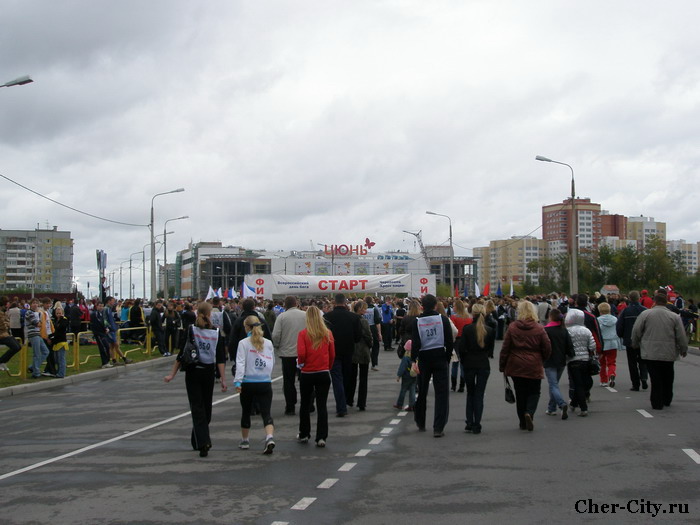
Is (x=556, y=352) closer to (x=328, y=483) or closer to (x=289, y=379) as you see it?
(x=289, y=379)

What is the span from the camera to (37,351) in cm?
1861

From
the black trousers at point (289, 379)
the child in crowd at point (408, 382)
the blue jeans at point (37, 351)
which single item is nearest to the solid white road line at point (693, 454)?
the child in crowd at point (408, 382)

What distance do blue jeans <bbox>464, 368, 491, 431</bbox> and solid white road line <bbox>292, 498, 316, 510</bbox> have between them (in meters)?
4.24

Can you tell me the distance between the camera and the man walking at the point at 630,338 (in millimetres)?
15141

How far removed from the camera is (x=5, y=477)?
324 inches

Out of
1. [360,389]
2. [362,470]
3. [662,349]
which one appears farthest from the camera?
[360,389]

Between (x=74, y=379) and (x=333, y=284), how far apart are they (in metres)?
24.5

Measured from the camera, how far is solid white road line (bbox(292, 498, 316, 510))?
22.0 ft

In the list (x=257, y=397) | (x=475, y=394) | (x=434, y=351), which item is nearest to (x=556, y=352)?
(x=475, y=394)

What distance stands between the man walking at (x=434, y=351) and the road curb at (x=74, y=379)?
10189 millimetres

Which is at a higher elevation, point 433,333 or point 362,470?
point 433,333

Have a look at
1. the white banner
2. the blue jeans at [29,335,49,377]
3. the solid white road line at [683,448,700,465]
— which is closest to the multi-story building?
the white banner

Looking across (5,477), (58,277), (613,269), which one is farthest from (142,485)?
(58,277)

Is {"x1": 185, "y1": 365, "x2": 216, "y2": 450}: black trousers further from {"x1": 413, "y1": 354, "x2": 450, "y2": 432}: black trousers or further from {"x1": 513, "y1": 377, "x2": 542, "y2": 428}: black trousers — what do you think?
{"x1": 513, "y1": 377, "x2": 542, "y2": 428}: black trousers
